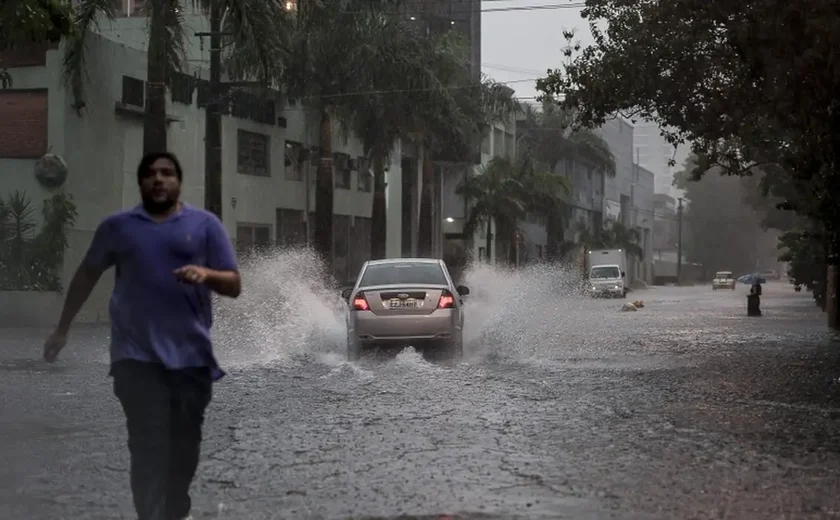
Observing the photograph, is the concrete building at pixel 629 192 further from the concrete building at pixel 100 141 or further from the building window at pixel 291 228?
the concrete building at pixel 100 141

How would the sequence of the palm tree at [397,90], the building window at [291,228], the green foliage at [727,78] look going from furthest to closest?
the building window at [291,228] → the palm tree at [397,90] → the green foliage at [727,78]

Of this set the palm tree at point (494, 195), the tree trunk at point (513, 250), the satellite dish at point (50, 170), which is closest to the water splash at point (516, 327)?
the satellite dish at point (50, 170)

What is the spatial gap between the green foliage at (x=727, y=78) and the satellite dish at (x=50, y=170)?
1366 centimetres

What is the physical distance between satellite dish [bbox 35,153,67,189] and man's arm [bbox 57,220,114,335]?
93.3ft

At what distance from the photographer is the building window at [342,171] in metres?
54.7

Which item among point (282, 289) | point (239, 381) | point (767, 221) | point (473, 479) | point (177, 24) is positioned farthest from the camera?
point (767, 221)

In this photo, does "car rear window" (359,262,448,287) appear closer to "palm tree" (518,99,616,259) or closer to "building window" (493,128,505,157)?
"building window" (493,128,505,157)

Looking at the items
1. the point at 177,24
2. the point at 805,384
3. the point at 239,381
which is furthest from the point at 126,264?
the point at 177,24

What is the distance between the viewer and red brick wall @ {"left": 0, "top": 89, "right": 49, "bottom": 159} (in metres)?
34.9

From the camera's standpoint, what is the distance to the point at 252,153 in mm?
47469

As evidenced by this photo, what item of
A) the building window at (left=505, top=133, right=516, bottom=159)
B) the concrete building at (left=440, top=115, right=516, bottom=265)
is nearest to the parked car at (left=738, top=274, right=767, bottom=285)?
the concrete building at (left=440, top=115, right=516, bottom=265)

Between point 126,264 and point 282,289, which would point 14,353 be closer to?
point 282,289

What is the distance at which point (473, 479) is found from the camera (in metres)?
9.28

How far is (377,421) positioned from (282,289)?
22921 mm
